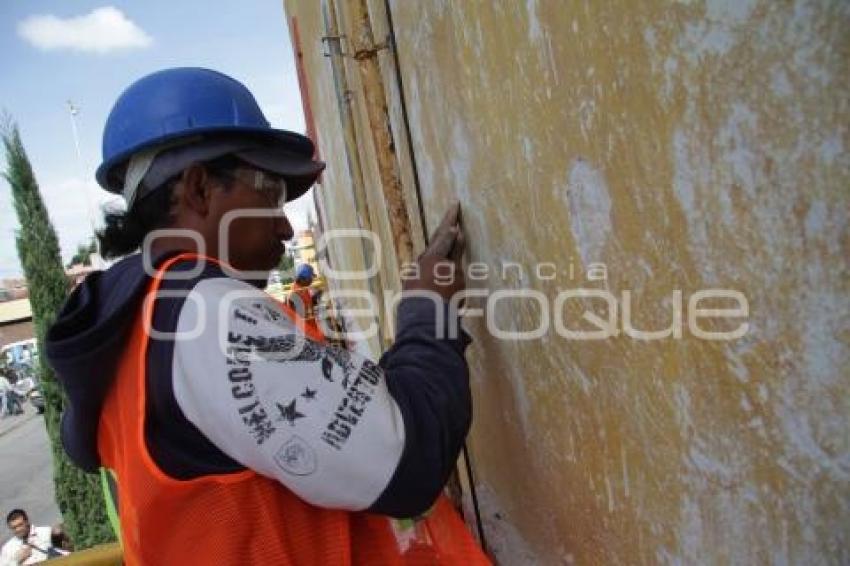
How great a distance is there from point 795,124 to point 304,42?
16.6 ft

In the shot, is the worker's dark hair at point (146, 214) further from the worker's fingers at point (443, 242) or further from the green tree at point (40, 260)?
the green tree at point (40, 260)

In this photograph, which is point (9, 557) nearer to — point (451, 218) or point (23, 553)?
point (23, 553)

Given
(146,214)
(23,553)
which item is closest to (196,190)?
(146,214)

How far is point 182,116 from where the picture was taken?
1.42 m

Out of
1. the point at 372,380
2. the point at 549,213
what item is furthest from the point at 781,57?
the point at 372,380

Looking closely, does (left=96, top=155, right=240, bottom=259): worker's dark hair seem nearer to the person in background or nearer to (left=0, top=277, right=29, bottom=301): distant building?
the person in background

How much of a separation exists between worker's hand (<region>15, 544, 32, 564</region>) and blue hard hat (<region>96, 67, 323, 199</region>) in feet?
23.9

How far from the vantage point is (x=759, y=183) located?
0.68 meters

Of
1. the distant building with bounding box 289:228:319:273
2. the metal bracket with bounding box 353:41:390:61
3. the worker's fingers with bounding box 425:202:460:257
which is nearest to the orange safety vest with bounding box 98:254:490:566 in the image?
the worker's fingers with bounding box 425:202:460:257

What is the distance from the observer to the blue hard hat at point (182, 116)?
142 centimetres

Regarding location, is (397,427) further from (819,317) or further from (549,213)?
(819,317)

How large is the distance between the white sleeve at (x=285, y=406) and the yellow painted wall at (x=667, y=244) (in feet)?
1.28

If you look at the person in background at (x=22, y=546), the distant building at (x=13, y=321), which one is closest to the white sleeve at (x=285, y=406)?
the person in background at (x=22, y=546)

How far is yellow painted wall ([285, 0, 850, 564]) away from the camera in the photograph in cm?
63
